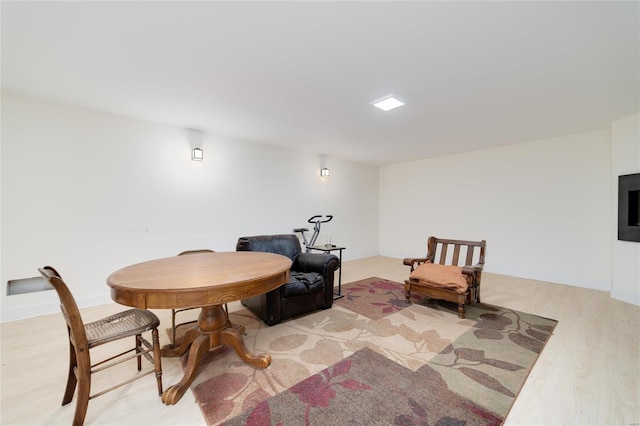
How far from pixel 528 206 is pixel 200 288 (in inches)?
223

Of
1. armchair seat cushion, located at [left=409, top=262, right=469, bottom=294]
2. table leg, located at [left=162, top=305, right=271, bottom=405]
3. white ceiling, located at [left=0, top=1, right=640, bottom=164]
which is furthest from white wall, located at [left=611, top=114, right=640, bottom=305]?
table leg, located at [left=162, top=305, right=271, bottom=405]

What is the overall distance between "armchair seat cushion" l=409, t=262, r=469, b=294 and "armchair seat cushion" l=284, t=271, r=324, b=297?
135 centimetres

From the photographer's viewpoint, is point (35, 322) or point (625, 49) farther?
point (35, 322)

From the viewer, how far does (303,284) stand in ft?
9.29

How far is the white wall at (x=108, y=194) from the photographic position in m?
2.82

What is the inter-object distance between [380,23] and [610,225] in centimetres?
489

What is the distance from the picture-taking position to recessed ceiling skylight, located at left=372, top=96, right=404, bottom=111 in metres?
2.82

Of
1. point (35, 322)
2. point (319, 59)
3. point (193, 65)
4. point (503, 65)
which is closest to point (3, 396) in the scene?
point (35, 322)

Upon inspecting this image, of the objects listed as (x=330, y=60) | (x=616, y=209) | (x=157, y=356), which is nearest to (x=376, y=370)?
(x=157, y=356)

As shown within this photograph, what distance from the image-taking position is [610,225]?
12.5 ft

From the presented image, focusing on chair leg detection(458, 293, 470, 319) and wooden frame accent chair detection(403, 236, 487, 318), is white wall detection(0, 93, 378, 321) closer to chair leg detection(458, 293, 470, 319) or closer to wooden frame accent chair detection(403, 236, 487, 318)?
wooden frame accent chair detection(403, 236, 487, 318)

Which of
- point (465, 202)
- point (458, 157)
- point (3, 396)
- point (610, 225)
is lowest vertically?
point (3, 396)

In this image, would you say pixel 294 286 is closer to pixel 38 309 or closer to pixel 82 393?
pixel 82 393

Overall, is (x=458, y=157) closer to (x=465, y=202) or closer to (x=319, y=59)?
(x=465, y=202)
